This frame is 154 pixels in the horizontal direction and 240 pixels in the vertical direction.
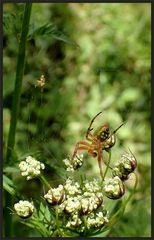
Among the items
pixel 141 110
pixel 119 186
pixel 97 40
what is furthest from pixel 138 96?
pixel 119 186

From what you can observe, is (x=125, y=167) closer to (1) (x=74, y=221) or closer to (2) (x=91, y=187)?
(2) (x=91, y=187)

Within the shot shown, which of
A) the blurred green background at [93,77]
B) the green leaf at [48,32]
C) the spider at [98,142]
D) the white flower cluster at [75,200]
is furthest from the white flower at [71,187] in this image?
the blurred green background at [93,77]

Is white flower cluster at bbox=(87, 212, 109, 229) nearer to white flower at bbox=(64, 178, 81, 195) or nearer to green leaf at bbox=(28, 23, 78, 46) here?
white flower at bbox=(64, 178, 81, 195)

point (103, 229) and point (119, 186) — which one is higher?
point (119, 186)

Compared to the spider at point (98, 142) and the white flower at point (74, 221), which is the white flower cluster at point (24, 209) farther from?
the spider at point (98, 142)

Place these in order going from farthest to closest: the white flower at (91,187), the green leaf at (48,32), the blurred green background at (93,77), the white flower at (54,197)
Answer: the blurred green background at (93,77), the green leaf at (48,32), the white flower at (91,187), the white flower at (54,197)

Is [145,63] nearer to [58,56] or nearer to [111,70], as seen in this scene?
[111,70]

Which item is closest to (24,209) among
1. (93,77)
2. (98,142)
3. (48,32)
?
(98,142)
